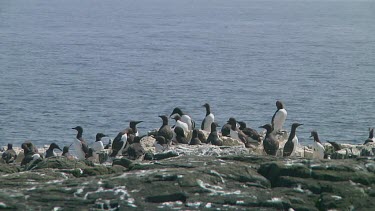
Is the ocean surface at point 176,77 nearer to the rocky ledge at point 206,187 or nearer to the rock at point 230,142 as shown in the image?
the rock at point 230,142

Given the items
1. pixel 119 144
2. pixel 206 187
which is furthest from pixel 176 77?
pixel 206 187

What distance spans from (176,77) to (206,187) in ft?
193

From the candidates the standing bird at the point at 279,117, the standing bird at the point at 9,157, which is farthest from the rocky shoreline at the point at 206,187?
the standing bird at the point at 279,117

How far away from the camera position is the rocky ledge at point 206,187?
13.9 m

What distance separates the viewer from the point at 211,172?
48.2ft

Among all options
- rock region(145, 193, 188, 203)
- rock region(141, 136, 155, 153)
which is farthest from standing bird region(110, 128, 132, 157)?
rock region(145, 193, 188, 203)

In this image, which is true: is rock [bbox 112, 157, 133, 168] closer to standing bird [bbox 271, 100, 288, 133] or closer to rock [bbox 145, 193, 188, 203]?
rock [bbox 145, 193, 188, 203]

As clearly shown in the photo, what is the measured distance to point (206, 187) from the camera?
46.8 feet

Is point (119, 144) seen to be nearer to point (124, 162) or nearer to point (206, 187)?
point (124, 162)

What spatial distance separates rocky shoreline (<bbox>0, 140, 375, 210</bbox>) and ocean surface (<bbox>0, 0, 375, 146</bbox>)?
Result: 91.8 ft

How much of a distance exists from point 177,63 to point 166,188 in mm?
69737

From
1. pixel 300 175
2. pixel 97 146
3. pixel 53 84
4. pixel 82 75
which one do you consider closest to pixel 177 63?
pixel 82 75

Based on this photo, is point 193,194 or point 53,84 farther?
point 53,84

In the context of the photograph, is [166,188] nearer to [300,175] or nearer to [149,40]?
[300,175]
